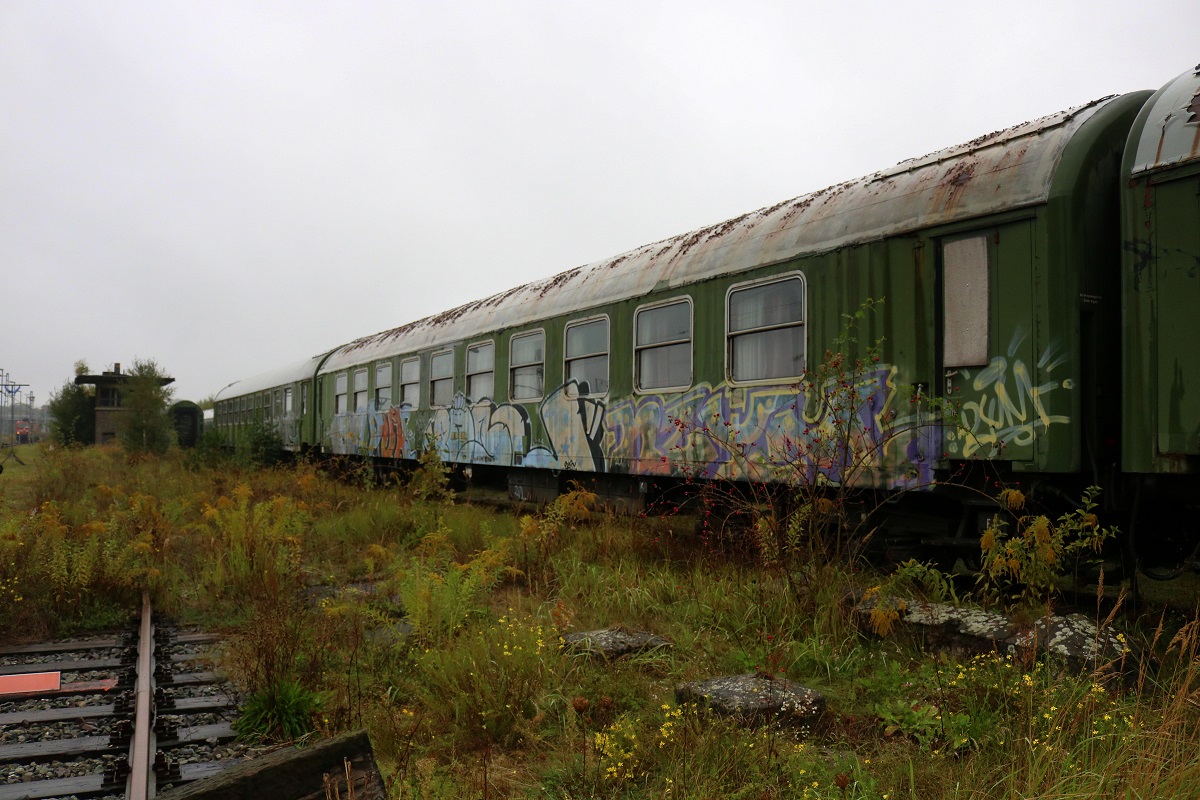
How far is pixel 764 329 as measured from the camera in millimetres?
7223

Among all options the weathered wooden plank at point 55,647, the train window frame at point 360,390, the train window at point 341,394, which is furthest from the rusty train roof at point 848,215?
the train window at point 341,394

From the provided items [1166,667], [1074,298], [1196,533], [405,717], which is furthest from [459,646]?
[1196,533]

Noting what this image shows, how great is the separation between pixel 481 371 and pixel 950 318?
7.97m

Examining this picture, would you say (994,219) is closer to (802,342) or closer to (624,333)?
(802,342)

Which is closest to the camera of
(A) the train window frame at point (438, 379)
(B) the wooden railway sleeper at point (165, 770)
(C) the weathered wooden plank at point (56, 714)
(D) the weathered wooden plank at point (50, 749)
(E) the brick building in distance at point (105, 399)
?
(B) the wooden railway sleeper at point (165, 770)

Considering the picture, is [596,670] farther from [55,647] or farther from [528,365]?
[528,365]

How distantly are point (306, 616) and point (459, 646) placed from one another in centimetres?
154

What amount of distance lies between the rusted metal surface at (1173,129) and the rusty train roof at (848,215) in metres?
0.43

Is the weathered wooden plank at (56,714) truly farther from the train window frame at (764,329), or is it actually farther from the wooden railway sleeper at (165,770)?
the train window frame at (764,329)

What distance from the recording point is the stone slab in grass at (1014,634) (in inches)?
149

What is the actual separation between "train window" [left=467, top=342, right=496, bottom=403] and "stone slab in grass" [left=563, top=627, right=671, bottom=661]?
762 centimetres

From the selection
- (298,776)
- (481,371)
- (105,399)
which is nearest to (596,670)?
(298,776)

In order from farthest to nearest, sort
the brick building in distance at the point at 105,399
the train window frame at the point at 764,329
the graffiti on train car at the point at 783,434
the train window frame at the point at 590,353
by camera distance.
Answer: the brick building in distance at the point at 105,399 < the train window frame at the point at 590,353 < the train window frame at the point at 764,329 < the graffiti on train car at the point at 783,434

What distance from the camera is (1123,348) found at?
4910 millimetres
